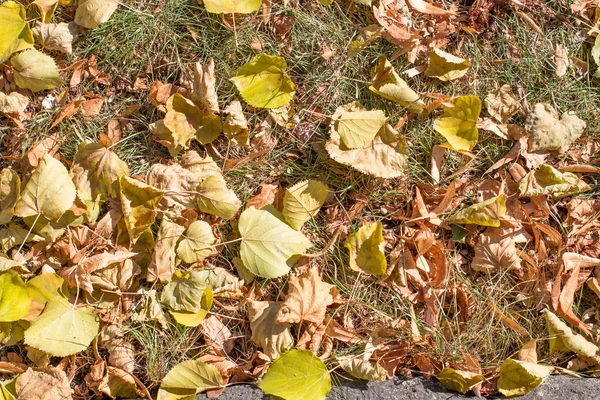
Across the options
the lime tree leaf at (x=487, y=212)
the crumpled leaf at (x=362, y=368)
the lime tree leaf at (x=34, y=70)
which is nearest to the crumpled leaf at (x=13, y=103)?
the lime tree leaf at (x=34, y=70)

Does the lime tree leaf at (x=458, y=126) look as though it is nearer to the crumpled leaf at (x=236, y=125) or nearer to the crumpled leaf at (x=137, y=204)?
the crumpled leaf at (x=236, y=125)

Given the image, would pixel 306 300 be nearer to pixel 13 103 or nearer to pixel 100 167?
pixel 100 167

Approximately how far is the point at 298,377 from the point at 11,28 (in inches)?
63.1

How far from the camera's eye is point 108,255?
210 cm

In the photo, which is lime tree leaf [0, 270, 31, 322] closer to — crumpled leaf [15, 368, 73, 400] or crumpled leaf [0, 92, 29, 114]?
crumpled leaf [15, 368, 73, 400]

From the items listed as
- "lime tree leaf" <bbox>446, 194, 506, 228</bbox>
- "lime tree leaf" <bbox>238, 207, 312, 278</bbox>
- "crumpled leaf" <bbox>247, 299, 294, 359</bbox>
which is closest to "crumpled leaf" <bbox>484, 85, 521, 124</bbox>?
"lime tree leaf" <bbox>446, 194, 506, 228</bbox>

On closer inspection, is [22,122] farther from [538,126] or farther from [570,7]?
[570,7]

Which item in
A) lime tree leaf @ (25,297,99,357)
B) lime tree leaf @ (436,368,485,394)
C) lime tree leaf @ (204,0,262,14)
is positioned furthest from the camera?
lime tree leaf @ (204,0,262,14)

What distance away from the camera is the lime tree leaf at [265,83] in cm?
215

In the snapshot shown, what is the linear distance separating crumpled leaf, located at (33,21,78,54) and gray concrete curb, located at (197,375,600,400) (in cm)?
139

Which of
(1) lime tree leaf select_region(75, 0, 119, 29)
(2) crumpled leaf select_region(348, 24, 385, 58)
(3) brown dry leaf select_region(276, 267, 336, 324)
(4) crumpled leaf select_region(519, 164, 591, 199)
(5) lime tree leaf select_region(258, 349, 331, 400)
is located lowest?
(5) lime tree leaf select_region(258, 349, 331, 400)

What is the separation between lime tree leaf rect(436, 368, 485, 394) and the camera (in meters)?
2.06

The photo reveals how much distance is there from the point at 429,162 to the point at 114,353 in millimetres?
1367

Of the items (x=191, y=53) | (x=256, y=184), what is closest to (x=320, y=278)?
(x=256, y=184)
